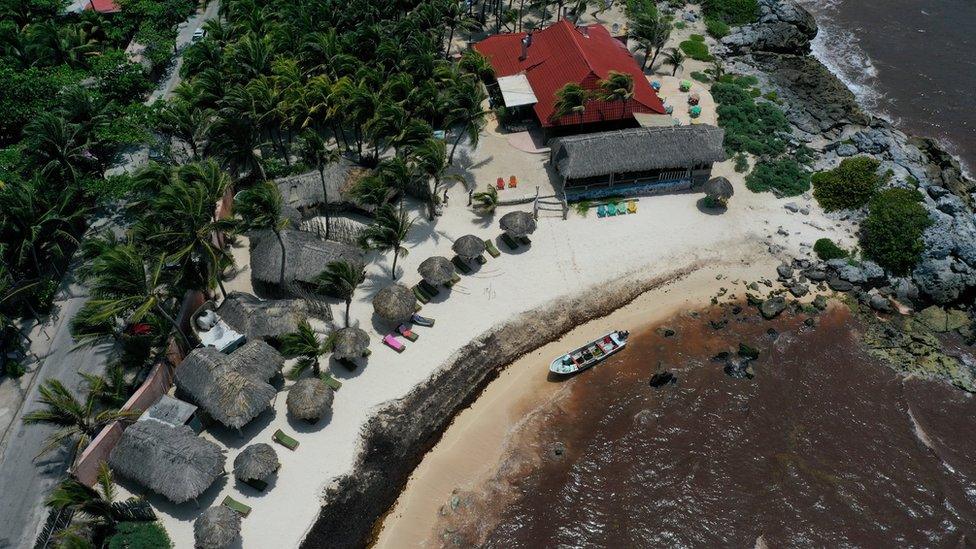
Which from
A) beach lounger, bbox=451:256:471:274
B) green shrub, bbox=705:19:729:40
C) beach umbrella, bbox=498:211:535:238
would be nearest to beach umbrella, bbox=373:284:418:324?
beach lounger, bbox=451:256:471:274

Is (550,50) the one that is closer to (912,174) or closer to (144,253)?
(912,174)

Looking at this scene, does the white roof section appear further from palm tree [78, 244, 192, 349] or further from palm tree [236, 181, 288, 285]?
palm tree [78, 244, 192, 349]

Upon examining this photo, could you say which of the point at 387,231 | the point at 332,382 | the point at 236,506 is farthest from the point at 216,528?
the point at 387,231

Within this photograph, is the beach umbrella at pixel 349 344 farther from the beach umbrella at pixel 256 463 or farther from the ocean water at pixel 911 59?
the ocean water at pixel 911 59

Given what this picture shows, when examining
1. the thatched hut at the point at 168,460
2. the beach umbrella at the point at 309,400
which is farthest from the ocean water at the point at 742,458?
the thatched hut at the point at 168,460

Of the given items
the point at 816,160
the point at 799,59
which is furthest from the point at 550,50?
the point at 799,59

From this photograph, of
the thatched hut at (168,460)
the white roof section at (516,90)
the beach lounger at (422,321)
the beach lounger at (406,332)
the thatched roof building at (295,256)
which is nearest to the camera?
the thatched hut at (168,460)
